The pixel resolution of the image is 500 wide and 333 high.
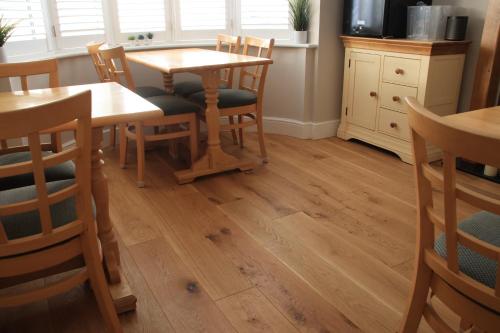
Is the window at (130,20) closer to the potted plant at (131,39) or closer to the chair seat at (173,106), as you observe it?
the potted plant at (131,39)

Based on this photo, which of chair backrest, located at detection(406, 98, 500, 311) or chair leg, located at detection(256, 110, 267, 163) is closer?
chair backrest, located at detection(406, 98, 500, 311)

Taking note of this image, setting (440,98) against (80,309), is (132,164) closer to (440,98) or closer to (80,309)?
(80,309)

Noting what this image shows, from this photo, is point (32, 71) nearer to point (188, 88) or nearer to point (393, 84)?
point (188, 88)

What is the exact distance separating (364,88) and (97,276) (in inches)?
107

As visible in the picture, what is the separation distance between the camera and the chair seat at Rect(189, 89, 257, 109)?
2.95m

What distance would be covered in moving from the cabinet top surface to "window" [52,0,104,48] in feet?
7.01

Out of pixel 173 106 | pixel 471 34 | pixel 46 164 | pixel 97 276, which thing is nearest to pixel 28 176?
pixel 97 276

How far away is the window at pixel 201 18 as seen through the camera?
3.82 meters

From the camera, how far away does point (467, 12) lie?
3.08 m

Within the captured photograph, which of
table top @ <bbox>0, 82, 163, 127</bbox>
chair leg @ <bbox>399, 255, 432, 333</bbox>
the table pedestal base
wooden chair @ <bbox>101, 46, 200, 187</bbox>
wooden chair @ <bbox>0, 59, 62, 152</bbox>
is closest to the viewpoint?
chair leg @ <bbox>399, 255, 432, 333</bbox>

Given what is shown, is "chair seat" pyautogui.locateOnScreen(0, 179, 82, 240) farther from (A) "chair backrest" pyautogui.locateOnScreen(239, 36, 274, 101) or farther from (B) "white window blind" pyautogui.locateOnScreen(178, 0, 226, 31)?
(B) "white window blind" pyautogui.locateOnScreen(178, 0, 226, 31)

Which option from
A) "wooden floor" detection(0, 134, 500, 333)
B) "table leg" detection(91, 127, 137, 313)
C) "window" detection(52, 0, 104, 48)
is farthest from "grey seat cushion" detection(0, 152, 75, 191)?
"window" detection(52, 0, 104, 48)

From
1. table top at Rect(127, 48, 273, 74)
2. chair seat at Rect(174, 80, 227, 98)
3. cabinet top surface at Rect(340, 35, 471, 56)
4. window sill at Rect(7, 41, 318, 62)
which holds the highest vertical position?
cabinet top surface at Rect(340, 35, 471, 56)

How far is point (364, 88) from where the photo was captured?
3.45 meters
